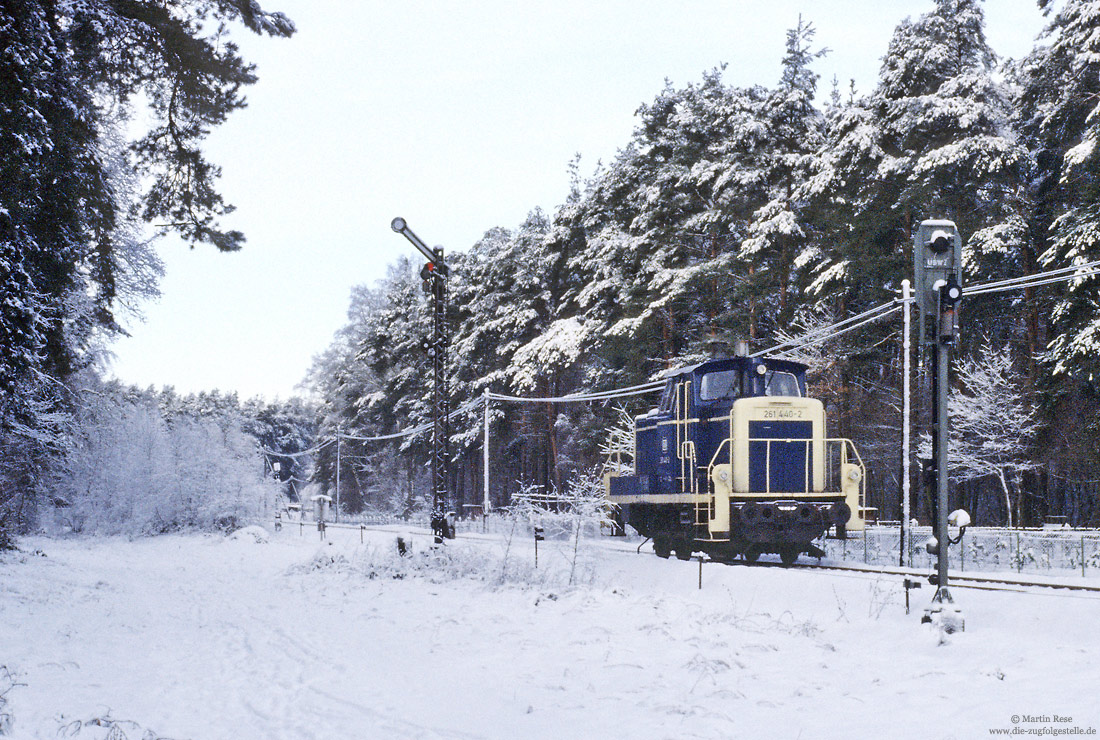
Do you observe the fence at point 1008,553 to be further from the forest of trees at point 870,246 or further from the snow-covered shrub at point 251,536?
the snow-covered shrub at point 251,536

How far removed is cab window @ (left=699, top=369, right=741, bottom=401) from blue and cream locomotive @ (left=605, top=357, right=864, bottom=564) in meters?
0.02

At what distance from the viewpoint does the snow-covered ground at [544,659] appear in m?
6.48

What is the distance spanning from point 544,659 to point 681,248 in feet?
92.3

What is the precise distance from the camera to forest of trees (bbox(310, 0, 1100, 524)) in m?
26.3

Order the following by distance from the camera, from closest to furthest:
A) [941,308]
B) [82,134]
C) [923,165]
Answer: [941,308], [82,134], [923,165]

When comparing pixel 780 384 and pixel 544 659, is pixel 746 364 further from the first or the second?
pixel 544 659

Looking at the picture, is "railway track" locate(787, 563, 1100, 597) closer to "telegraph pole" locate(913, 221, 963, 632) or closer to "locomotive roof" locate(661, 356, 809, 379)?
"telegraph pole" locate(913, 221, 963, 632)

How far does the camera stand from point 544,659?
8.54 meters

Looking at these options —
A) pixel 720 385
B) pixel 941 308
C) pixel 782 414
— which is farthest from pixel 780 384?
pixel 941 308

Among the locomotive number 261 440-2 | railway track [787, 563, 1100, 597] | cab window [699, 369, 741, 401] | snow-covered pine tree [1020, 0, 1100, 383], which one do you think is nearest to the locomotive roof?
cab window [699, 369, 741, 401]

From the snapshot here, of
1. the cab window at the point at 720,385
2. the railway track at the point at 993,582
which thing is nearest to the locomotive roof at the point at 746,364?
the cab window at the point at 720,385

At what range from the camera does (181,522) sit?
36031 millimetres

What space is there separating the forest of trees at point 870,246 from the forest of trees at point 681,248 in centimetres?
11

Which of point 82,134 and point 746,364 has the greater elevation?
point 82,134
